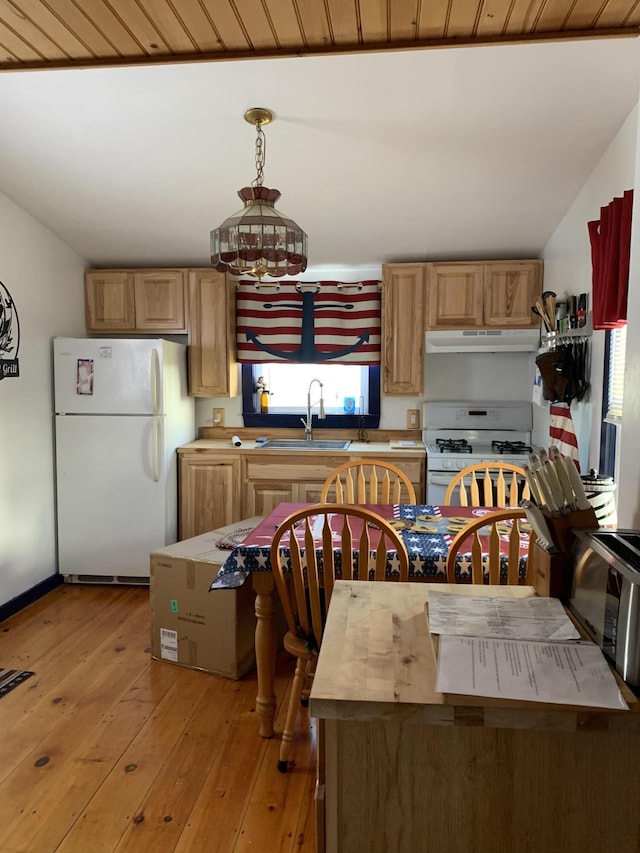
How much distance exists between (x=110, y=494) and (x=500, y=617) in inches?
123

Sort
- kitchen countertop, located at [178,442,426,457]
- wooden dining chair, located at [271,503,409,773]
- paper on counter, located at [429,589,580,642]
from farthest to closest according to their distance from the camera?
kitchen countertop, located at [178,442,426,457]
wooden dining chair, located at [271,503,409,773]
paper on counter, located at [429,589,580,642]

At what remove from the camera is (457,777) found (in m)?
0.95

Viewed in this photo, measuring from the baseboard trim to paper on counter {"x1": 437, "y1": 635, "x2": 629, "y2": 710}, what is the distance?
307 cm

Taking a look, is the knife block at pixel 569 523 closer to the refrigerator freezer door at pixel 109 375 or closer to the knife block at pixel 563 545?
the knife block at pixel 563 545

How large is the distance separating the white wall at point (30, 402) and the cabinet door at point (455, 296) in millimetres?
2438

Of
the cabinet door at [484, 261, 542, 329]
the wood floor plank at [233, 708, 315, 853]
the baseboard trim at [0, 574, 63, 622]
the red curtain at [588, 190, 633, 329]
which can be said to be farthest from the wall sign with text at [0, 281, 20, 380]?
the red curtain at [588, 190, 633, 329]

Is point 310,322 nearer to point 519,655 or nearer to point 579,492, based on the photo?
point 579,492

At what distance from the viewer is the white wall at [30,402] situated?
3.30 metres

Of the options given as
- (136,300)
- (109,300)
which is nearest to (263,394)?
(136,300)

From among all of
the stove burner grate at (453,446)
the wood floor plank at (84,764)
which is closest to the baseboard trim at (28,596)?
the wood floor plank at (84,764)

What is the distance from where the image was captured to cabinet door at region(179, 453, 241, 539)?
12.9ft

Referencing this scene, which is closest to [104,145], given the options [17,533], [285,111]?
[285,111]

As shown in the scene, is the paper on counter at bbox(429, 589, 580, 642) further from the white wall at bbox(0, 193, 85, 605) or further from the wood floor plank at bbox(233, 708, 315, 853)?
the white wall at bbox(0, 193, 85, 605)

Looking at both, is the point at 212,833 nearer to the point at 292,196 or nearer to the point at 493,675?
the point at 493,675
